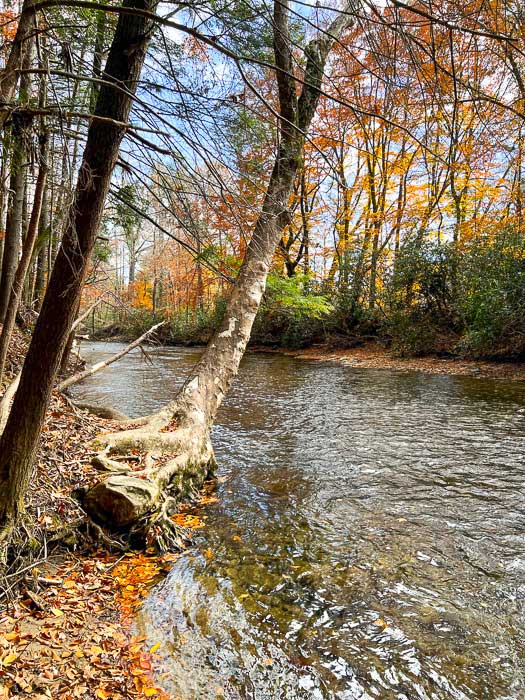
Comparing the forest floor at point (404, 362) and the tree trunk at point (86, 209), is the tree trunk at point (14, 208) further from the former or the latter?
the forest floor at point (404, 362)

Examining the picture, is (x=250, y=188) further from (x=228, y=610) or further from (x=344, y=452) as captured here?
(x=344, y=452)

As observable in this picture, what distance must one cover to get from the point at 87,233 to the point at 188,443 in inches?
102

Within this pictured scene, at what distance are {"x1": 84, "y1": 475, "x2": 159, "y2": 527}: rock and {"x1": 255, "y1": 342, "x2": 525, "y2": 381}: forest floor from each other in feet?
33.4

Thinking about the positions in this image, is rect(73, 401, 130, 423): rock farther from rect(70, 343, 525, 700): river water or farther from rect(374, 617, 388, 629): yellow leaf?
rect(374, 617, 388, 629): yellow leaf

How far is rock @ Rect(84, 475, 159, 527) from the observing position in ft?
9.69

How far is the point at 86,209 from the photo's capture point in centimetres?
204

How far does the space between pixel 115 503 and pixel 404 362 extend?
1271 cm

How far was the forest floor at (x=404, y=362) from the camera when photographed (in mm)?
11125

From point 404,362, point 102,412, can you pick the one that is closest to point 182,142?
point 102,412

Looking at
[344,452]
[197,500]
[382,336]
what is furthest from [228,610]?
[382,336]

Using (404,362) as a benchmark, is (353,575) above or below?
below

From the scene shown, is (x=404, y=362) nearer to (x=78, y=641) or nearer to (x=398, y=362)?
(x=398, y=362)

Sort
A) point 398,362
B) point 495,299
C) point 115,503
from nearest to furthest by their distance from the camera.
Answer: point 115,503
point 495,299
point 398,362

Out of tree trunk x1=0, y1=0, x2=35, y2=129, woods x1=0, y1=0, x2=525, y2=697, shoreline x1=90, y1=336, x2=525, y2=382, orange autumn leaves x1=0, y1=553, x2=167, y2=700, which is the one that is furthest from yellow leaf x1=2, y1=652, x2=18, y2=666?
shoreline x1=90, y1=336, x2=525, y2=382
